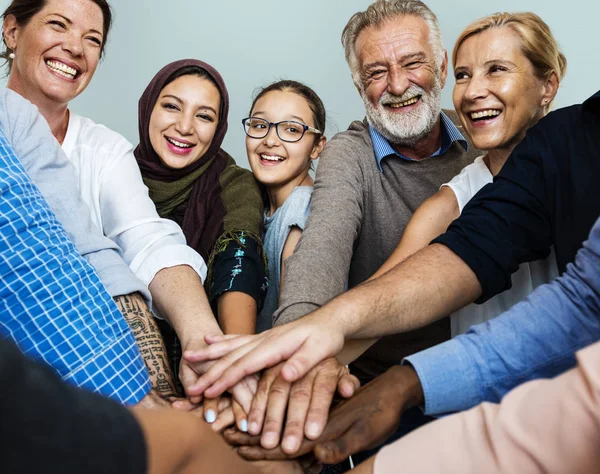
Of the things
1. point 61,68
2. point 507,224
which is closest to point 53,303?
point 507,224

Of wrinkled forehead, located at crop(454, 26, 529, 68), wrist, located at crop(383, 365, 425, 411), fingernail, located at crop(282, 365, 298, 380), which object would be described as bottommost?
fingernail, located at crop(282, 365, 298, 380)

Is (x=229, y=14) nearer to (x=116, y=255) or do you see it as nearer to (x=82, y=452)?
(x=116, y=255)

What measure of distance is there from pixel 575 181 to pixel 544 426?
34.7 inches

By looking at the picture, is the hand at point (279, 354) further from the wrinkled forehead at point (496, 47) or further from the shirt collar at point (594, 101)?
the wrinkled forehead at point (496, 47)

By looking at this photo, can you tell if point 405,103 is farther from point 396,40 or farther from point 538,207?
point 538,207

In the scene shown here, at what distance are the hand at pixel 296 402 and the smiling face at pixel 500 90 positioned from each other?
0.96 metres

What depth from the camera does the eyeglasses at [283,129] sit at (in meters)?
2.25

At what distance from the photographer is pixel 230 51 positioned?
373cm

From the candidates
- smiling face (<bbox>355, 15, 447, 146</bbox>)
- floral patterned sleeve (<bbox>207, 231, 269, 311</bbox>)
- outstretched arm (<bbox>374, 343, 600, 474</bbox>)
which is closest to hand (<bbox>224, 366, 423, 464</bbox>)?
outstretched arm (<bbox>374, 343, 600, 474</bbox>)

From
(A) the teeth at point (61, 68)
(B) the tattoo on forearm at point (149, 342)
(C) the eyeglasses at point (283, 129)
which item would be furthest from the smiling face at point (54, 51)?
(B) the tattoo on forearm at point (149, 342)

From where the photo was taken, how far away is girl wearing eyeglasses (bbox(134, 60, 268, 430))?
5.95 feet

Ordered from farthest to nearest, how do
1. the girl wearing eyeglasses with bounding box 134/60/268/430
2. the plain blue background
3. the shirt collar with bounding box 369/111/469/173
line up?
the plain blue background, the shirt collar with bounding box 369/111/469/173, the girl wearing eyeglasses with bounding box 134/60/268/430

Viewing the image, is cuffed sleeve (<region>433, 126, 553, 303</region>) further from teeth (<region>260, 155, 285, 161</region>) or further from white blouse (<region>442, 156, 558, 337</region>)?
teeth (<region>260, 155, 285, 161</region>)

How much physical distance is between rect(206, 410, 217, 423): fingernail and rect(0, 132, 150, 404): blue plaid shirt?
6.9 inches
